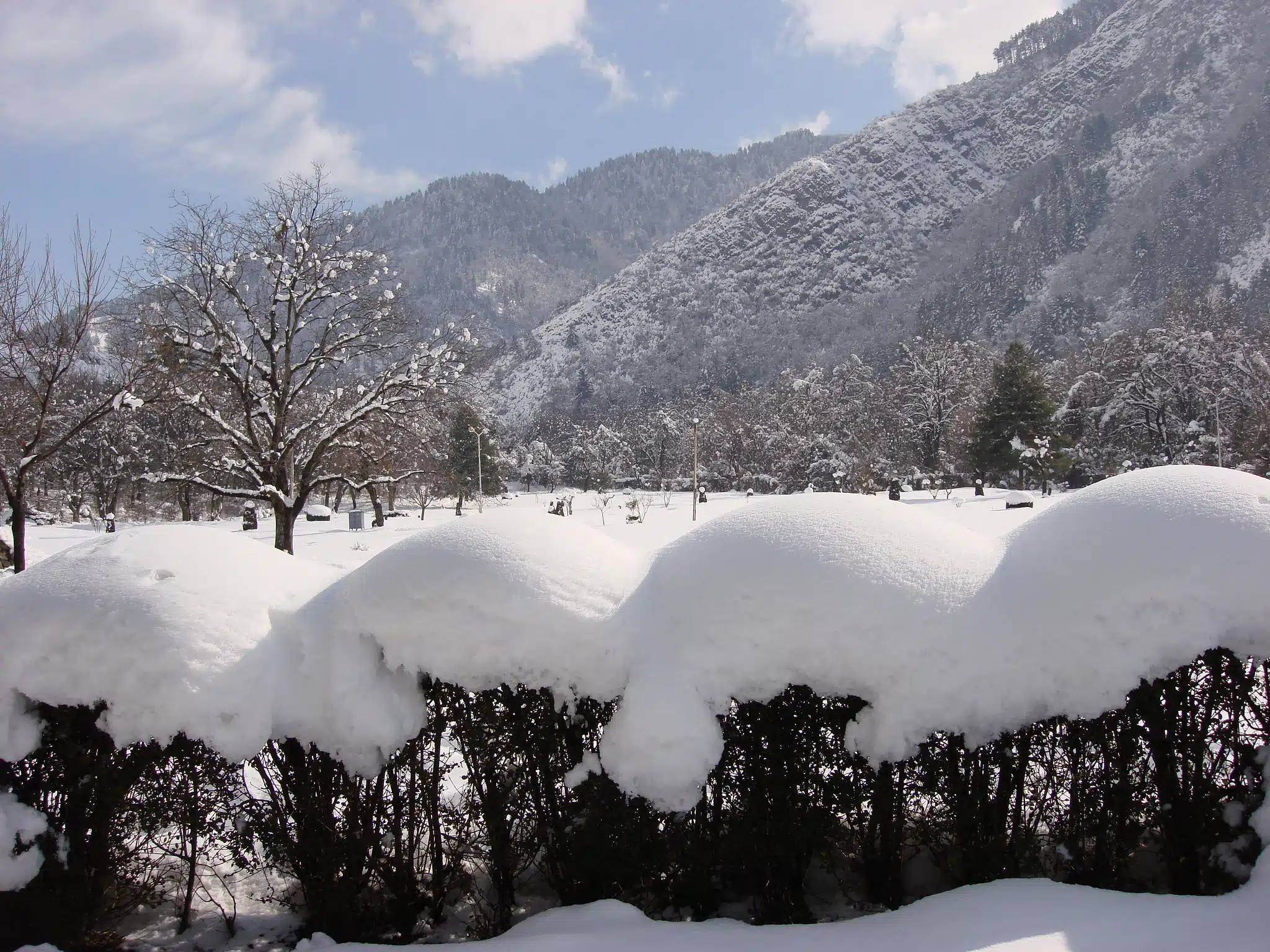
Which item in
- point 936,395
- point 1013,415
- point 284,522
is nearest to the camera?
point 284,522

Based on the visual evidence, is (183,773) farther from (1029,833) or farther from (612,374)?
(612,374)

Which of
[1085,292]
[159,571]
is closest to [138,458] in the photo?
[159,571]

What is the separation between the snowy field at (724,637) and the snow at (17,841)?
25 cm

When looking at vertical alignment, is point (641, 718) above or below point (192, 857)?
above

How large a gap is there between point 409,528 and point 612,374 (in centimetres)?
11852

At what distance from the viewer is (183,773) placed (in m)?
3.27

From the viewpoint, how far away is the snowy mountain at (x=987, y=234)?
121 m

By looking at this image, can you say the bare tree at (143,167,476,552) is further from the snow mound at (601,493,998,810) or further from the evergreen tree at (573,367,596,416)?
the evergreen tree at (573,367,596,416)

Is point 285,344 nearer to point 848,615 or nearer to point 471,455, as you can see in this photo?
point 848,615

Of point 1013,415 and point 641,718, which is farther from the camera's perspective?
point 1013,415

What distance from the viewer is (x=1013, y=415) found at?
42.8m

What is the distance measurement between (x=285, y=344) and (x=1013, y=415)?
40.0m

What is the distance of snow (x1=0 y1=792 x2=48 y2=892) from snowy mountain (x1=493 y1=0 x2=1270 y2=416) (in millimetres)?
118770

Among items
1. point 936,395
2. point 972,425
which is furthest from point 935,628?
point 936,395
